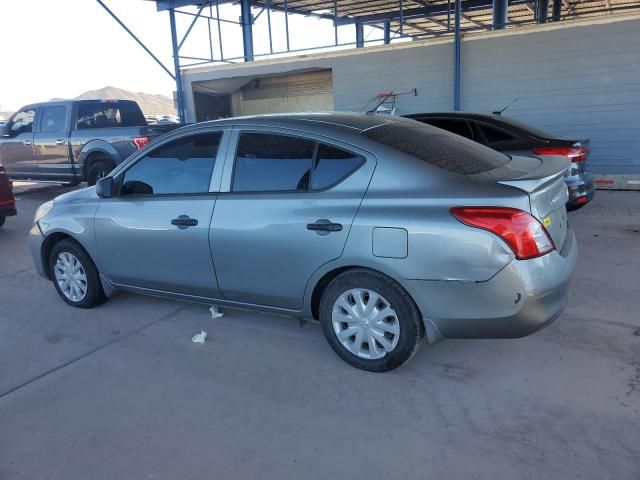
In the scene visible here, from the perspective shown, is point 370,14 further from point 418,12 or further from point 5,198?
point 5,198

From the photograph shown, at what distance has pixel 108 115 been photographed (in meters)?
10.6

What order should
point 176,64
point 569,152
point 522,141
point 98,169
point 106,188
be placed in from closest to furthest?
point 106,188 < point 569,152 < point 522,141 < point 98,169 < point 176,64

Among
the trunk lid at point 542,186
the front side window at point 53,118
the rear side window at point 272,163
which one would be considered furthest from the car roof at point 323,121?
the front side window at point 53,118

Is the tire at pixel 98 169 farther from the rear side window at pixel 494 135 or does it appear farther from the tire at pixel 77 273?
the rear side window at pixel 494 135

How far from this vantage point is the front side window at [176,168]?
156 inches

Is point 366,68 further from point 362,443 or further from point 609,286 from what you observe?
point 362,443

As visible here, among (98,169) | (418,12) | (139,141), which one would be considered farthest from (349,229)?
(418,12)

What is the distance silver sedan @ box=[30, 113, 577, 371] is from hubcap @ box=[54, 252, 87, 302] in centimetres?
38

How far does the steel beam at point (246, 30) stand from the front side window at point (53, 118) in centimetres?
590

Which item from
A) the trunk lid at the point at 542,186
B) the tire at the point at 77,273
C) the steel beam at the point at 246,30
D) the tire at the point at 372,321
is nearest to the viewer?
the trunk lid at the point at 542,186

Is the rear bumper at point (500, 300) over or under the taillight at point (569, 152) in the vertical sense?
under

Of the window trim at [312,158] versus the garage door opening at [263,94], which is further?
the garage door opening at [263,94]

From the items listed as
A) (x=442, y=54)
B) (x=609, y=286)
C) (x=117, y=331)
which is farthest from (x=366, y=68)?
(x=117, y=331)

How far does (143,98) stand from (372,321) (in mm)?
59560
